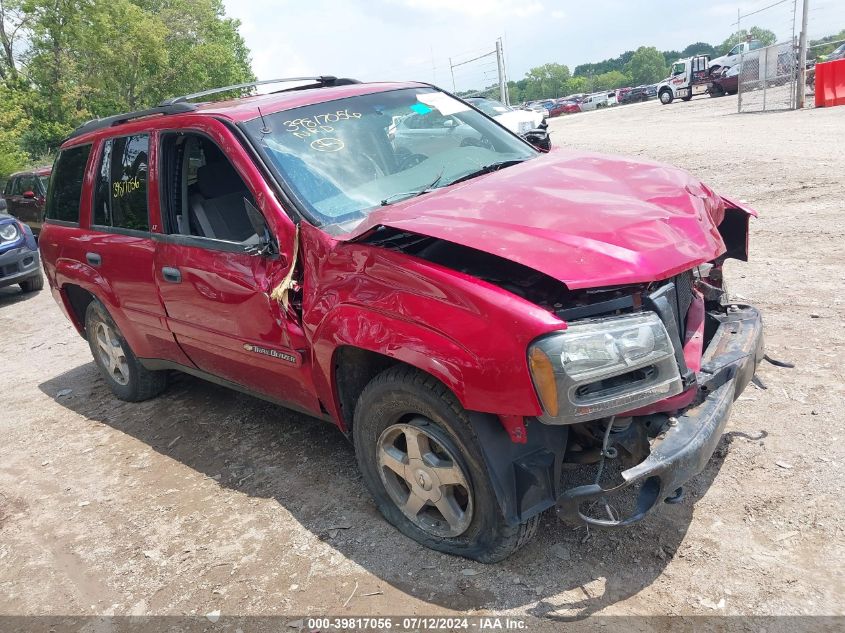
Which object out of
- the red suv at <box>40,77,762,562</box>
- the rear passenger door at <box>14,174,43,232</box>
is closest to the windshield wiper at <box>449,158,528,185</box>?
the red suv at <box>40,77,762,562</box>

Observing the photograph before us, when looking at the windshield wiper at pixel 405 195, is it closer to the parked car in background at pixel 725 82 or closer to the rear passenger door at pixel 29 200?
the rear passenger door at pixel 29 200

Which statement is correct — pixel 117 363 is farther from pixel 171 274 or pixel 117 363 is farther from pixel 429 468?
pixel 429 468

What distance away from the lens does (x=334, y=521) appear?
11.0ft

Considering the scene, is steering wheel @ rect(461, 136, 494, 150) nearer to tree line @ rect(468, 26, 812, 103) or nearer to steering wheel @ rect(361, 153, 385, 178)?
steering wheel @ rect(361, 153, 385, 178)

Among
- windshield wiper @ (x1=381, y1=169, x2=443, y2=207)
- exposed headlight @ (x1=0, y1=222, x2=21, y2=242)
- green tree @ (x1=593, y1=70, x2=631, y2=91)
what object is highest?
windshield wiper @ (x1=381, y1=169, x2=443, y2=207)

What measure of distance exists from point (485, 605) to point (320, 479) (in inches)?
53.8

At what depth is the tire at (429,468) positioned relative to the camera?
2.62 m

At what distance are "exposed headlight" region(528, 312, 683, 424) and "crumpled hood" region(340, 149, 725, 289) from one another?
17 centimetres

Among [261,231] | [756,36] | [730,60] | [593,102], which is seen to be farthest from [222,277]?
[593,102]

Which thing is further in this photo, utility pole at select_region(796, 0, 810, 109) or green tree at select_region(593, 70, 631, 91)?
green tree at select_region(593, 70, 631, 91)

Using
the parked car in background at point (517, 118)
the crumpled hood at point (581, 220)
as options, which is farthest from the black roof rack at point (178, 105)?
the parked car in background at point (517, 118)

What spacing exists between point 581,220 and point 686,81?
3291cm

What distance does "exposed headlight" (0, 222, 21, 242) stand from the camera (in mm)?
9820

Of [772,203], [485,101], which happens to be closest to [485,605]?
[772,203]
